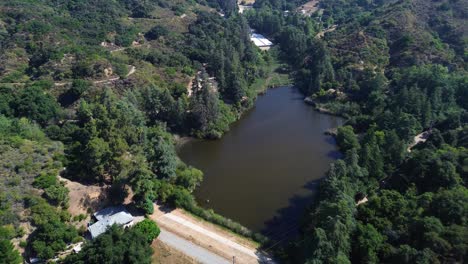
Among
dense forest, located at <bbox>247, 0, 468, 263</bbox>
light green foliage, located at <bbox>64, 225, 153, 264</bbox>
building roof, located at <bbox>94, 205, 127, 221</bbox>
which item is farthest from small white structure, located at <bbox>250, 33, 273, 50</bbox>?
light green foliage, located at <bbox>64, 225, 153, 264</bbox>

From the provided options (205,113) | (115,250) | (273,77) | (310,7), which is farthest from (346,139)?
(310,7)

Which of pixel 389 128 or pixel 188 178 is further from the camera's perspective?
pixel 389 128

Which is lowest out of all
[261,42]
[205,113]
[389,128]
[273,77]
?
[205,113]

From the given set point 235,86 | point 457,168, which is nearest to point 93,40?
point 235,86

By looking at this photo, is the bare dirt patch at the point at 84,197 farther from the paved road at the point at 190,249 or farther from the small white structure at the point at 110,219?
the paved road at the point at 190,249

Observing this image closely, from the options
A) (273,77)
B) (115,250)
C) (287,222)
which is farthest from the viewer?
(273,77)

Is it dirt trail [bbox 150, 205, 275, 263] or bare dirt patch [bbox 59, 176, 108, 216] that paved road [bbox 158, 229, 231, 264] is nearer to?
dirt trail [bbox 150, 205, 275, 263]

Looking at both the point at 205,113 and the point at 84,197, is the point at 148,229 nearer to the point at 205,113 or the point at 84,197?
the point at 84,197

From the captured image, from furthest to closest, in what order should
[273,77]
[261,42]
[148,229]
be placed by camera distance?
[261,42]
[273,77]
[148,229]
